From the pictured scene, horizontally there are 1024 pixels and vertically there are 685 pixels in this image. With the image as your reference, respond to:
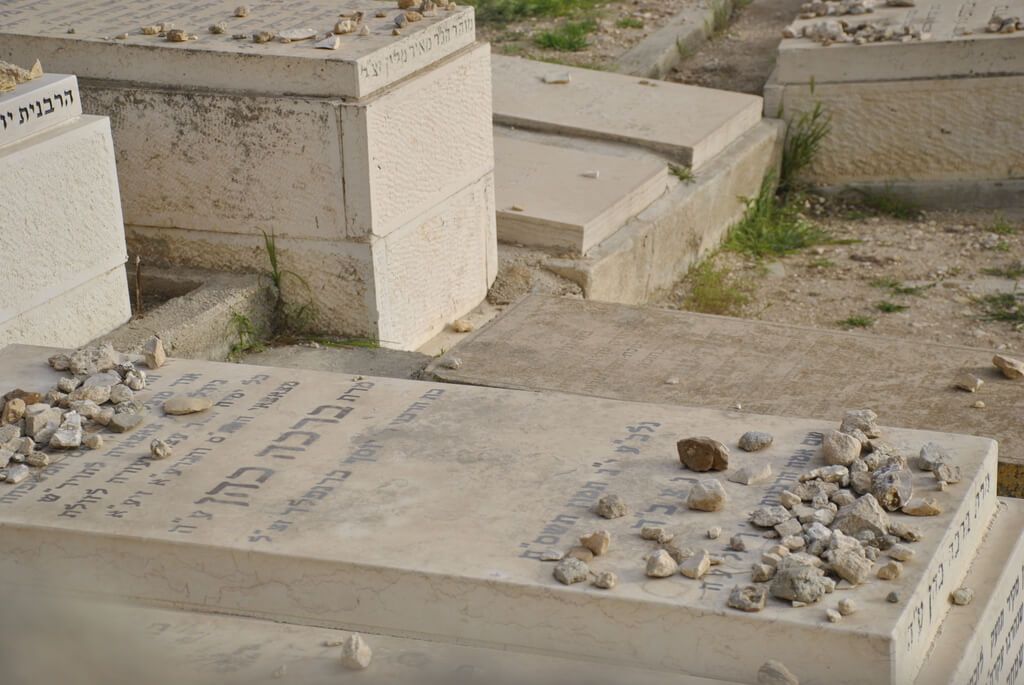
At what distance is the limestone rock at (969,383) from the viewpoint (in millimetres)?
3152

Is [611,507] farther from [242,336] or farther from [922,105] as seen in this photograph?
[922,105]

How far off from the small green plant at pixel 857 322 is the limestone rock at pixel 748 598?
8.67ft

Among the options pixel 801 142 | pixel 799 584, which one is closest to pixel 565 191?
pixel 801 142

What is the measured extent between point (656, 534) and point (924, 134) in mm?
3957

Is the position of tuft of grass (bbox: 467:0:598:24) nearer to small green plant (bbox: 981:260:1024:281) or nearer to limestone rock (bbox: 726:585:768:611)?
small green plant (bbox: 981:260:1024:281)

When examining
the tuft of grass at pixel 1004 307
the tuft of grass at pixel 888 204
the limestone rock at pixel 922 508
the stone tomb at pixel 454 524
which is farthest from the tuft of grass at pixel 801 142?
the limestone rock at pixel 922 508

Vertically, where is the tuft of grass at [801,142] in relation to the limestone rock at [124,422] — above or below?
below

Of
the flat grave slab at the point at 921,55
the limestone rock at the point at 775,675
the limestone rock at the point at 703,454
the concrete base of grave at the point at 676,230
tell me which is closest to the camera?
the limestone rock at the point at 775,675

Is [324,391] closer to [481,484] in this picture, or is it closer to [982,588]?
[481,484]

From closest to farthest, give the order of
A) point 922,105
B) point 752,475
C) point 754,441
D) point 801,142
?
point 752,475 → point 754,441 → point 922,105 → point 801,142

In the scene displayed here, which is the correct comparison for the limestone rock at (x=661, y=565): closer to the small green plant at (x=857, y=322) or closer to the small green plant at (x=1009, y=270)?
the small green plant at (x=857, y=322)

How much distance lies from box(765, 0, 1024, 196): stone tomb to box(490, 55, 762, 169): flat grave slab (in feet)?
0.97

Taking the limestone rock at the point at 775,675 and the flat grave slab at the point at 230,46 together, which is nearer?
→ the limestone rock at the point at 775,675

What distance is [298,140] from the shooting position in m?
3.48
